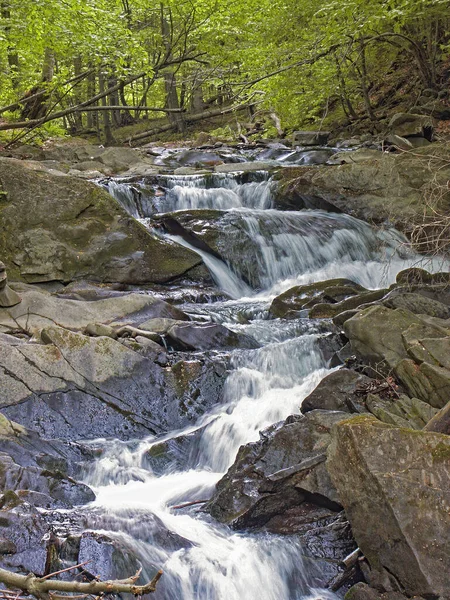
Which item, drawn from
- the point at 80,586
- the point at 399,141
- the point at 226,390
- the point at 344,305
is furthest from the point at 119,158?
the point at 80,586

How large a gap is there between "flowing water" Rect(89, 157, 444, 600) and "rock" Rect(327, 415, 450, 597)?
2.18 ft

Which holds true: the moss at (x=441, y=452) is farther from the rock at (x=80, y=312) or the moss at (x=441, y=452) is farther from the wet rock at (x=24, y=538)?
the rock at (x=80, y=312)

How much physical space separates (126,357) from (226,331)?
1.70 meters

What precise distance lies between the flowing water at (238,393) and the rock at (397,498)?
664mm

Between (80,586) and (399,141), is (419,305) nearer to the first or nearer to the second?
(80,586)

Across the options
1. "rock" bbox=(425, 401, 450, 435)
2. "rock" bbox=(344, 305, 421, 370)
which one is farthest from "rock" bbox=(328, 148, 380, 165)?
"rock" bbox=(425, 401, 450, 435)

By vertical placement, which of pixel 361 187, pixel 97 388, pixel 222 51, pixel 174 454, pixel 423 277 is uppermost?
pixel 222 51

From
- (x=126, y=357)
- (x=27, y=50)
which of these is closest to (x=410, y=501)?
(x=126, y=357)

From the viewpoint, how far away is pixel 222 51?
11.2 m

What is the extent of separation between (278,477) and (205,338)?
3.44 meters

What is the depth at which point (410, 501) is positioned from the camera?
13.3ft

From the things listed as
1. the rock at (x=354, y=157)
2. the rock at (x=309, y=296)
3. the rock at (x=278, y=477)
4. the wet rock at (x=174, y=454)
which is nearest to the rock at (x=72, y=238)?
the rock at (x=309, y=296)

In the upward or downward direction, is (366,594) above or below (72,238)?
below

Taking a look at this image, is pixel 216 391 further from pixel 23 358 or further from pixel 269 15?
pixel 269 15
